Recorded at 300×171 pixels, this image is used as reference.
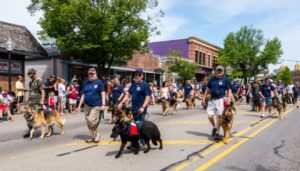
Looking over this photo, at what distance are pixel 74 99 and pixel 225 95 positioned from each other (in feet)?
35.7

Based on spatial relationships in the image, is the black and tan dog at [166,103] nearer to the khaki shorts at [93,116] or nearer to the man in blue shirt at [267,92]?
the man in blue shirt at [267,92]

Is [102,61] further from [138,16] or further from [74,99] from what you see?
[74,99]

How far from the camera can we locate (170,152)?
7.49 m

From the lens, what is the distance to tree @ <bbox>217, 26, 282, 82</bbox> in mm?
60375

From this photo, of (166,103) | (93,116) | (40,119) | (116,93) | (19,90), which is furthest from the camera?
(19,90)

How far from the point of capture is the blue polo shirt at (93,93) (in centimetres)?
853

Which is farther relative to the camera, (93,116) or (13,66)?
(13,66)

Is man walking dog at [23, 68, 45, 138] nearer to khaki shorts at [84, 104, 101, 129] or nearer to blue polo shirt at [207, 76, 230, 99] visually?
khaki shorts at [84, 104, 101, 129]

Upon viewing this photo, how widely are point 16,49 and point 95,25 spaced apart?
5132 millimetres

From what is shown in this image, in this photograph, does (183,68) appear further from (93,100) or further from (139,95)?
(139,95)

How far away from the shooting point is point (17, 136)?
33.9ft

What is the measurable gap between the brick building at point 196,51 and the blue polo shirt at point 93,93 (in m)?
39.5

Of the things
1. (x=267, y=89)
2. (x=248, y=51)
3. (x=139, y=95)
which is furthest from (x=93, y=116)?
(x=248, y=51)

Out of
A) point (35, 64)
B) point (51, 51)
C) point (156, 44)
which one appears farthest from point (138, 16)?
point (156, 44)
